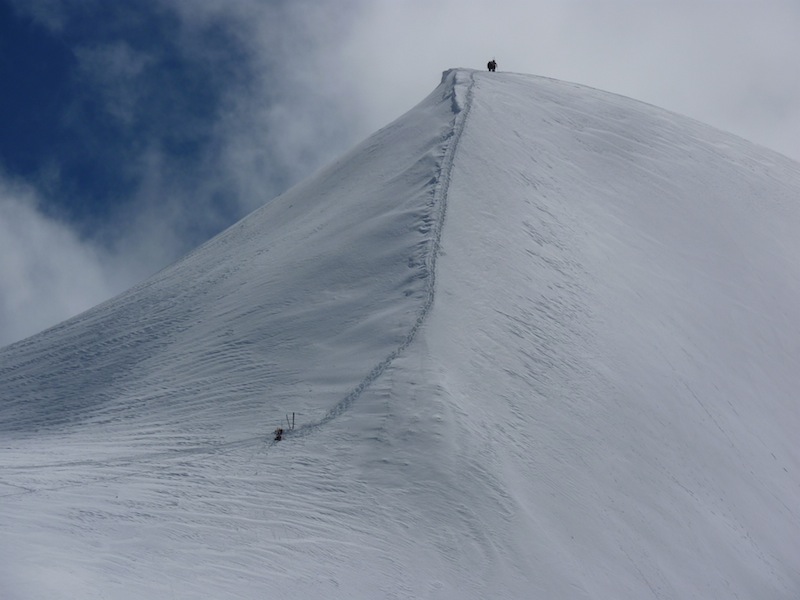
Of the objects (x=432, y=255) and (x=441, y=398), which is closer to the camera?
(x=441, y=398)

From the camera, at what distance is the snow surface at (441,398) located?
20.6 metres

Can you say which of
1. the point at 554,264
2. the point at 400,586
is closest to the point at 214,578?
the point at 400,586

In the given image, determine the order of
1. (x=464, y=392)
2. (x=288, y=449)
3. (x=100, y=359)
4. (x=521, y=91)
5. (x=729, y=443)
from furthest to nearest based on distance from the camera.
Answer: (x=521, y=91) < (x=100, y=359) < (x=729, y=443) < (x=464, y=392) < (x=288, y=449)

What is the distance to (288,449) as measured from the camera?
23.9 metres

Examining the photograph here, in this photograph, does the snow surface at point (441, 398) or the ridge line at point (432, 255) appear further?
the ridge line at point (432, 255)

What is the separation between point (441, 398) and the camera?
24.9 metres

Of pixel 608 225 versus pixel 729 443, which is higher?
pixel 608 225

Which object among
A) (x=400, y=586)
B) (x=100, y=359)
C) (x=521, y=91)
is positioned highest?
(x=521, y=91)

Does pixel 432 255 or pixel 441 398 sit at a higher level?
pixel 432 255

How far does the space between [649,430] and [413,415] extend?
642cm

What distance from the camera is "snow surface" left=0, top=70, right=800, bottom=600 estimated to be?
67.5ft

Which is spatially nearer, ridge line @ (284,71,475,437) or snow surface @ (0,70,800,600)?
snow surface @ (0,70,800,600)

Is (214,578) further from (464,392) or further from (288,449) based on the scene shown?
(464,392)

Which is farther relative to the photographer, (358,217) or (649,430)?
(358,217)
